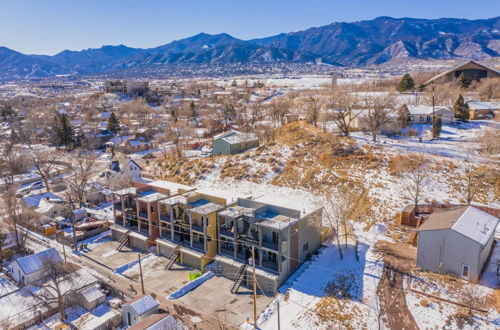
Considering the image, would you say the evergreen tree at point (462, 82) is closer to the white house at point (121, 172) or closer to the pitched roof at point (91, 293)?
the white house at point (121, 172)

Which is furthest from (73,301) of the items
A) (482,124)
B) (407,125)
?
(482,124)

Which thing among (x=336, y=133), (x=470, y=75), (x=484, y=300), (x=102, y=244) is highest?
(x=470, y=75)

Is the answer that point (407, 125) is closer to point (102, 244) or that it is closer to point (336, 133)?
point (336, 133)

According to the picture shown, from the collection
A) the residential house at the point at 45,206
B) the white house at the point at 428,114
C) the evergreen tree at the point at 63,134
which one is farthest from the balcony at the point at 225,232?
the evergreen tree at the point at 63,134

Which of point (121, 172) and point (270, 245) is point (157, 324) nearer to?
point (270, 245)

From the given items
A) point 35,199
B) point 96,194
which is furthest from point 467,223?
point 35,199

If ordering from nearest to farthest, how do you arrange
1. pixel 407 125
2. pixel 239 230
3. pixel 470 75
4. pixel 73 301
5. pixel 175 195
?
1. pixel 73 301
2. pixel 239 230
3. pixel 175 195
4. pixel 407 125
5. pixel 470 75

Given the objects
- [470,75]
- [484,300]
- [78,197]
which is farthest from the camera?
[470,75]
